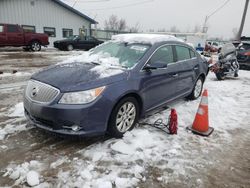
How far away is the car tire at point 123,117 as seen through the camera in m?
3.67

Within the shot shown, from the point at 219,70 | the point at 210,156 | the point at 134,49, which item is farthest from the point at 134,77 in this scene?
the point at 219,70

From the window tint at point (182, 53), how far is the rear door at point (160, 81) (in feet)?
0.92

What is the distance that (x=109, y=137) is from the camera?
156 inches

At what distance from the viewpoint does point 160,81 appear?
455 centimetres

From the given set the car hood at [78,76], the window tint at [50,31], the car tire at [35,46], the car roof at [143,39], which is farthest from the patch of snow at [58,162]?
the window tint at [50,31]

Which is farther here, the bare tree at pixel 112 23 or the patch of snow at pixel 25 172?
the bare tree at pixel 112 23

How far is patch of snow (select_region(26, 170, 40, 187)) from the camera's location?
9.11ft

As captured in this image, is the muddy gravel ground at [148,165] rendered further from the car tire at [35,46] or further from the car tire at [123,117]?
the car tire at [35,46]

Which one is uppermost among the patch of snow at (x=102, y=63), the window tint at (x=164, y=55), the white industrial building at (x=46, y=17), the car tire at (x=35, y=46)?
the white industrial building at (x=46, y=17)

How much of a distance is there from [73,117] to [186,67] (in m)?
3.26

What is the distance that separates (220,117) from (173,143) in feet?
6.28

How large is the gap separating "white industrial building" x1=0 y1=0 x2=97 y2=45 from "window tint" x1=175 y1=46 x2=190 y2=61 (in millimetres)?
19690

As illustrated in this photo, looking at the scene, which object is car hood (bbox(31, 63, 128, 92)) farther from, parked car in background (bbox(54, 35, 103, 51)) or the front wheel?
parked car in background (bbox(54, 35, 103, 51))

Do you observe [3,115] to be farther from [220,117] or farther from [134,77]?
[220,117]
